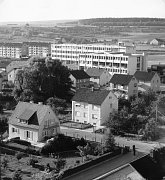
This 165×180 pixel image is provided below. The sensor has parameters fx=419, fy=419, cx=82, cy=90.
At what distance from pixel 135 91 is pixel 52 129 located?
6046mm

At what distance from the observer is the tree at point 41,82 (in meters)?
13.6

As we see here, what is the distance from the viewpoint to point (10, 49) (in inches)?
1339

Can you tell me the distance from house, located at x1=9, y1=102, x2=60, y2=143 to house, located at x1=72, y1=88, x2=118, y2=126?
176 centimetres

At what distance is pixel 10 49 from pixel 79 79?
60.2ft

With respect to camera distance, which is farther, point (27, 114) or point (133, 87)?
point (133, 87)

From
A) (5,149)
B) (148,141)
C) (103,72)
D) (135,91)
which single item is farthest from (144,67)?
(5,149)

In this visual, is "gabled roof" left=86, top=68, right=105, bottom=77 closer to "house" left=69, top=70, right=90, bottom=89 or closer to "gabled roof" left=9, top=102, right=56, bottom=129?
"house" left=69, top=70, right=90, bottom=89

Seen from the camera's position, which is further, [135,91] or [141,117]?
[135,91]

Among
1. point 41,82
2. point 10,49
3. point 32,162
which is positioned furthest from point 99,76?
point 10,49

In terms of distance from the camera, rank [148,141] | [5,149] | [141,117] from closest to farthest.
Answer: [5,149], [148,141], [141,117]

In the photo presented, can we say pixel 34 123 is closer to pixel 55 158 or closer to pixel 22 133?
pixel 22 133

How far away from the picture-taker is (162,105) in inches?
481

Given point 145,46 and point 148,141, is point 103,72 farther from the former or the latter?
point 145,46

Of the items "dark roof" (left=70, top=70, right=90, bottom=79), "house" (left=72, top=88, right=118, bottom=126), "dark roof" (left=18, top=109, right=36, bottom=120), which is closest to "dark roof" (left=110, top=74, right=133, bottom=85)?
"dark roof" (left=70, top=70, right=90, bottom=79)
